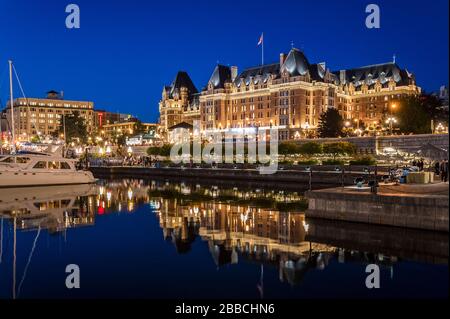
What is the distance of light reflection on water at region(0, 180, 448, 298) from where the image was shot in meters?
11.4

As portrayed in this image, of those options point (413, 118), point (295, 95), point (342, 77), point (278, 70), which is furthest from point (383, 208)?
point (342, 77)

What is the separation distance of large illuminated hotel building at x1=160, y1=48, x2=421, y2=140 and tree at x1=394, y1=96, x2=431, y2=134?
691 inches

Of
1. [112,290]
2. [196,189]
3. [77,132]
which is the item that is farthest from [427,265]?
[77,132]

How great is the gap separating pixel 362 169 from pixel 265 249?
25.4 metres

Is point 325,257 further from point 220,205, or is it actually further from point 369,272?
point 220,205

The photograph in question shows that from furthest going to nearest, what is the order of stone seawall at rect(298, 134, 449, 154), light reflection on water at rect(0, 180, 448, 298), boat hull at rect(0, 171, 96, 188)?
stone seawall at rect(298, 134, 449, 154)
boat hull at rect(0, 171, 96, 188)
light reflection on water at rect(0, 180, 448, 298)

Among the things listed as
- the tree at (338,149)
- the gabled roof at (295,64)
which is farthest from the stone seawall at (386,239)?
the gabled roof at (295,64)

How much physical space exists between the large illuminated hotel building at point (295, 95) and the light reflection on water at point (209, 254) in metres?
68.6

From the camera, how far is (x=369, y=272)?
1253 cm

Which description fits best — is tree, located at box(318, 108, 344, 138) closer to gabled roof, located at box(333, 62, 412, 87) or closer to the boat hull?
gabled roof, located at box(333, 62, 412, 87)

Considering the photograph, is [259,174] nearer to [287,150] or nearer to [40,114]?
[287,150]

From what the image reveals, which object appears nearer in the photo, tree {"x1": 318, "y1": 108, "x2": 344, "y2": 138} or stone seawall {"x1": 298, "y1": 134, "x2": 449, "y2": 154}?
stone seawall {"x1": 298, "y1": 134, "x2": 449, "y2": 154}

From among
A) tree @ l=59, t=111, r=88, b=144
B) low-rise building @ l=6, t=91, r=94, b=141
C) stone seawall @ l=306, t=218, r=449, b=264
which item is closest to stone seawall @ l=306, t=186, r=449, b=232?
stone seawall @ l=306, t=218, r=449, b=264

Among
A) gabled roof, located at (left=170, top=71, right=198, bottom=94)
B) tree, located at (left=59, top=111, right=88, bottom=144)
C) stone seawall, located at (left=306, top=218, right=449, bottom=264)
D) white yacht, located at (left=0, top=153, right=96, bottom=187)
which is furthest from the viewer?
gabled roof, located at (left=170, top=71, right=198, bottom=94)
